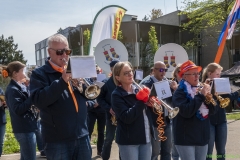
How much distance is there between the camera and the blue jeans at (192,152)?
12.5 ft

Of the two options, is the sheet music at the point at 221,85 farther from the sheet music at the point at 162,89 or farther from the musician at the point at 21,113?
the musician at the point at 21,113

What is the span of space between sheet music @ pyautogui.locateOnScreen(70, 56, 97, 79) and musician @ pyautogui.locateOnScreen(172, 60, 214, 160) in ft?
5.04

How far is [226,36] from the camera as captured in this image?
7.63 meters

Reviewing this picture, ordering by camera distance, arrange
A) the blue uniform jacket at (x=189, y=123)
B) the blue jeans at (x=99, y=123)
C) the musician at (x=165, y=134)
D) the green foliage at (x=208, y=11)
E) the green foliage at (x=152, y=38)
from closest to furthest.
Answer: the blue uniform jacket at (x=189, y=123)
the musician at (x=165, y=134)
the blue jeans at (x=99, y=123)
the green foliage at (x=208, y=11)
the green foliage at (x=152, y=38)

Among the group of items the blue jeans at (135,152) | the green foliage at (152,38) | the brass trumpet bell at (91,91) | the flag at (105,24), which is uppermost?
the green foliage at (152,38)

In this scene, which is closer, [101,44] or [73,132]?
[73,132]

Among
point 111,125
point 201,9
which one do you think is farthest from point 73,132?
point 201,9

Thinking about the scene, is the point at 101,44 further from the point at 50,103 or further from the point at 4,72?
the point at 50,103

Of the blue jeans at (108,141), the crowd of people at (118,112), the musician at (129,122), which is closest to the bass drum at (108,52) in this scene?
the blue jeans at (108,141)

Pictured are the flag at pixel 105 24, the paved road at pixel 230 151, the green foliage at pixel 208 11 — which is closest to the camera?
the paved road at pixel 230 151

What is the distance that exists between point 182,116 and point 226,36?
14.8 ft

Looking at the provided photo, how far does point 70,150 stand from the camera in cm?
299

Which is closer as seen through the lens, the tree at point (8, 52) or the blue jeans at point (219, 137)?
the blue jeans at point (219, 137)

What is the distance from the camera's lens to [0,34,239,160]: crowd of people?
2.90 metres
